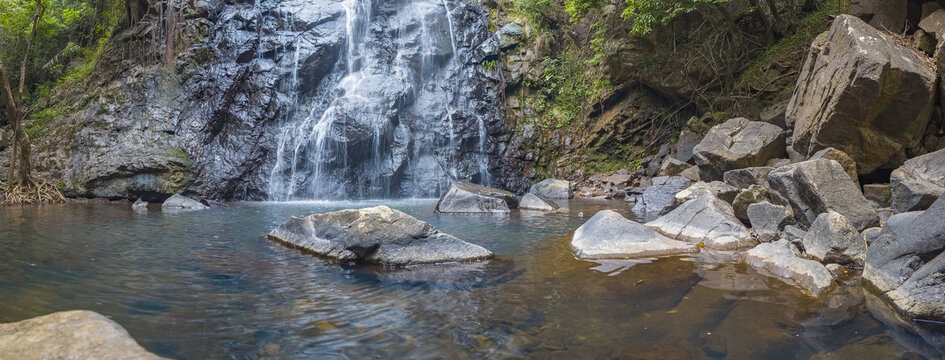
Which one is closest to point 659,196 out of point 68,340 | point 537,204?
point 537,204

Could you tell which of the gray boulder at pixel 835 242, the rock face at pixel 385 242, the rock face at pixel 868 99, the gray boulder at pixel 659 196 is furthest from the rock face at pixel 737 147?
the rock face at pixel 385 242

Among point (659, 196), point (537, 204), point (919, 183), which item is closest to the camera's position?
point (919, 183)

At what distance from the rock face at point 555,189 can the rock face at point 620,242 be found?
8.48m

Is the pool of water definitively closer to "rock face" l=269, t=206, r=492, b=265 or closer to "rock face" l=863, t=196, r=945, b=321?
"rock face" l=863, t=196, r=945, b=321

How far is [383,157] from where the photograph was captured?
1694cm

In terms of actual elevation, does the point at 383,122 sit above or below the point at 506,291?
above

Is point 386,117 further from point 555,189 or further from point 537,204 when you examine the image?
point 537,204

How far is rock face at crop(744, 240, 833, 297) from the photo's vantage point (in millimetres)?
3961

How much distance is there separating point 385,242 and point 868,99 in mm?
6839

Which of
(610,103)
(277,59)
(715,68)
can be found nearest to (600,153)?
(610,103)

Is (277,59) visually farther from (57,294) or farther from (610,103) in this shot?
(57,294)

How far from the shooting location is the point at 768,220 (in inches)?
236

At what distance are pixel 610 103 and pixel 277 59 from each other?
484 inches

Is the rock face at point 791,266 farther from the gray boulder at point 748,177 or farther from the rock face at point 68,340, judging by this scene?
the rock face at point 68,340
